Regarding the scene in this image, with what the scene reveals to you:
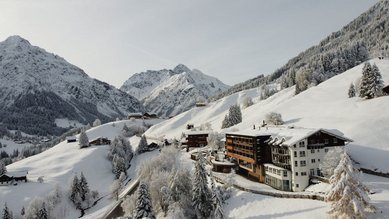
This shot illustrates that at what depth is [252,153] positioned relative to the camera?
7800 cm

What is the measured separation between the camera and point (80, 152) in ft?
524

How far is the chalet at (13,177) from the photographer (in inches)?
4850

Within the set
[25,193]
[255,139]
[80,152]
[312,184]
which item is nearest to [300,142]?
[312,184]

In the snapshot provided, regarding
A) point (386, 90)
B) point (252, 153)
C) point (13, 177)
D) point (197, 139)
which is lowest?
point (13, 177)

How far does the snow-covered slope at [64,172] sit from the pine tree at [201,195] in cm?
5067

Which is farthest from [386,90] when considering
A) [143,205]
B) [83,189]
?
[83,189]

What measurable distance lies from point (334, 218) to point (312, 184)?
19.7 meters

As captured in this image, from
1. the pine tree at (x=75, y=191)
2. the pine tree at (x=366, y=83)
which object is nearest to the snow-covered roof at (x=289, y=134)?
the pine tree at (x=366, y=83)

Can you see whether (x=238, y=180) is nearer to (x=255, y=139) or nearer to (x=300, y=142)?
(x=255, y=139)

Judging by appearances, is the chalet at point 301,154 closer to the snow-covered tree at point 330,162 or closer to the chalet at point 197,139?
the snow-covered tree at point 330,162

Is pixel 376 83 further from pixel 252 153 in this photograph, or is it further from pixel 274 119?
pixel 252 153

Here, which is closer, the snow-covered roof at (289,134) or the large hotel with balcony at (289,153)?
the large hotel with balcony at (289,153)

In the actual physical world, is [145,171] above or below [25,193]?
above

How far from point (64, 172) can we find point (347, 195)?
11263 centimetres
